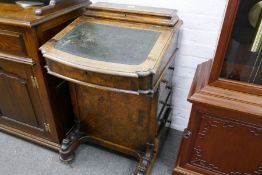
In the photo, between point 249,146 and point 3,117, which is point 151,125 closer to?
point 249,146

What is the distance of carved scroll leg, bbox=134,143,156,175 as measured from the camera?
1.44 m

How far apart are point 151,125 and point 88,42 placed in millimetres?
611

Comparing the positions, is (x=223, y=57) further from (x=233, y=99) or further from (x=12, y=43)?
(x=12, y=43)

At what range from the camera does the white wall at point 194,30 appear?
1378mm

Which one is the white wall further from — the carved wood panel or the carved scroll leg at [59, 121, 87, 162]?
the carved scroll leg at [59, 121, 87, 162]

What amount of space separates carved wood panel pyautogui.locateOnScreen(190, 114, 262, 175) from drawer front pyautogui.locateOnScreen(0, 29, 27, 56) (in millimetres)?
1017

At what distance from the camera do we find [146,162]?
146 cm

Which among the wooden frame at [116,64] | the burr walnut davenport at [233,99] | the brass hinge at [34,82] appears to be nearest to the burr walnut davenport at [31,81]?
the brass hinge at [34,82]

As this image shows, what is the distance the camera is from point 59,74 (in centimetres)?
114

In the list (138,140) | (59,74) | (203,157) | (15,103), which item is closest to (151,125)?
(138,140)

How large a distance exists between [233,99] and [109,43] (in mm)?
650

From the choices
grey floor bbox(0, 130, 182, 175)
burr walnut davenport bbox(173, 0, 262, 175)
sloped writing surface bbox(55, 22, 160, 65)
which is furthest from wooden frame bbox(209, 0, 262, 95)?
grey floor bbox(0, 130, 182, 175)

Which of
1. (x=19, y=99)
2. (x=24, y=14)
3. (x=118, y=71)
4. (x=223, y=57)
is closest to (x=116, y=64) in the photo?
(x=118, y=71)

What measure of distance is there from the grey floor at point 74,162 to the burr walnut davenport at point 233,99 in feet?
1.42
